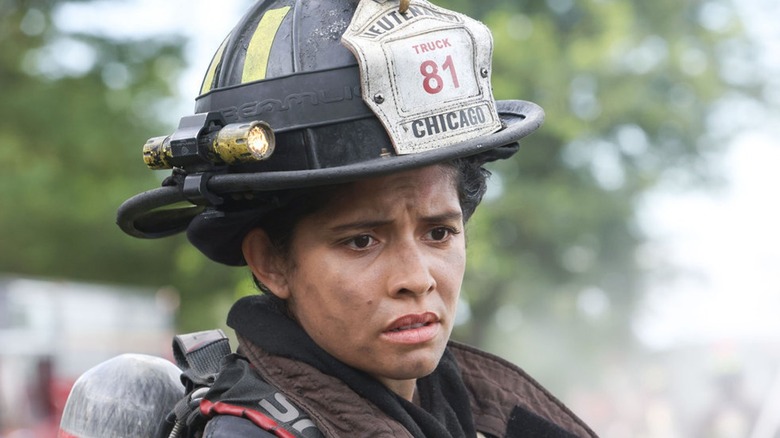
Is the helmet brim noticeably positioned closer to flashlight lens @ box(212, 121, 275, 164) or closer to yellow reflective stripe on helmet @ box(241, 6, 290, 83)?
flashlight lens @ box(212, 121, 275, 164)

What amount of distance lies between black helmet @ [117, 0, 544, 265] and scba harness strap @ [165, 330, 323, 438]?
1.13 feet

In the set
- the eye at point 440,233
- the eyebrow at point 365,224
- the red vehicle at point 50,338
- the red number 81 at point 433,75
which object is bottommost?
the red vehicle at point 50,338

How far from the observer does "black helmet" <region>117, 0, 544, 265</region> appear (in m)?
2.33

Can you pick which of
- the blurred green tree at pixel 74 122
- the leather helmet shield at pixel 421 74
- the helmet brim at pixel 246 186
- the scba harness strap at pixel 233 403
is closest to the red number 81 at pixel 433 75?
the leather helmet shield at pixel 421 74

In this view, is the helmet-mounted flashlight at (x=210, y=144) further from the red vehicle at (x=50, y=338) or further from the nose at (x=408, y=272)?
the red vehicle at (x=50, y=338)

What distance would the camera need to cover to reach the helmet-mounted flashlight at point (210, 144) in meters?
2.27

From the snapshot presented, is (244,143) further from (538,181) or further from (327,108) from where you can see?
(538,181)

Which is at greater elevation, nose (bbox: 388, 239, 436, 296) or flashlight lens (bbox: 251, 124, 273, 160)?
flashlight lens (bbox: 251, 124, 273, 160)

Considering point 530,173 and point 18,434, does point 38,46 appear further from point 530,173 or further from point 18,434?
point 530,173

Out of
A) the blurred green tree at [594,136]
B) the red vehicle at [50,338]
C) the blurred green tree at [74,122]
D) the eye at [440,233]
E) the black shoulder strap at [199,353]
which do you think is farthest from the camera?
the red vehicle at [50,338]

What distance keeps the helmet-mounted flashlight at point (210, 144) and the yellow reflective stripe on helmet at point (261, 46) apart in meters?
0.13

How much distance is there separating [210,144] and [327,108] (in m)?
0.25

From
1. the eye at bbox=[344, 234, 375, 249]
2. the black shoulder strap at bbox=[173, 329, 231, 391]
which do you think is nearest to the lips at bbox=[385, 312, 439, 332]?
the eye at bbox=[344, 234, 375, 249]

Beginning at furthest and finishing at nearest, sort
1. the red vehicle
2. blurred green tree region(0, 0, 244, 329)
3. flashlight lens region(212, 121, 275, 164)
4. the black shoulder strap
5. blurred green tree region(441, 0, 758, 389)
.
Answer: the red vehicle < blurred green tree region(0, 0, 244, 329) < blurred green tree region(441, 0, 758, 389) < the black shoulder strap < flashlight lens region(212, 121, 275, 164)
